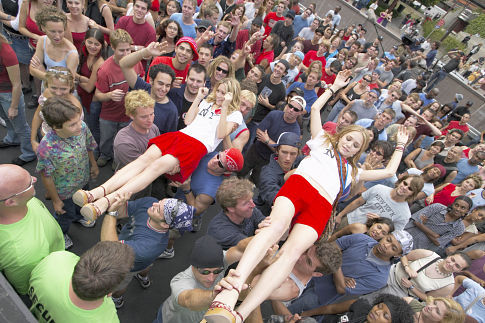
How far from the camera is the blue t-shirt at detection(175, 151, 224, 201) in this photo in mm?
2877

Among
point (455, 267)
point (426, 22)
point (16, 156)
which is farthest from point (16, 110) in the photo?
point (426, 22)

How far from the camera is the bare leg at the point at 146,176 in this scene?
7.68 ft

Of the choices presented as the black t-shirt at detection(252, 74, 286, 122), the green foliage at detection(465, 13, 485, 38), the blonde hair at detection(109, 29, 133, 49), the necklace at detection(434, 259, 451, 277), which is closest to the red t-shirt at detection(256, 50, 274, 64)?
the black t-shirt at detection(252, 74, 286, 122)

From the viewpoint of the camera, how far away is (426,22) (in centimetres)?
2320

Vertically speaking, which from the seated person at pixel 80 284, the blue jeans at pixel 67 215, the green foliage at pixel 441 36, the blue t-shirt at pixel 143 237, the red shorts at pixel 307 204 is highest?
the green foliage at pixel 441 36

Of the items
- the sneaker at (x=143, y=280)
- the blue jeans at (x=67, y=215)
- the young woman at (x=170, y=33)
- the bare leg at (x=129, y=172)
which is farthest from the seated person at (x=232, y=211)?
the young woman at (x=170, y=33)

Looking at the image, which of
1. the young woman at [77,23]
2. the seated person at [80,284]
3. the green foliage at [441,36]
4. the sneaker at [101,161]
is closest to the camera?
the seated person at [80,284]

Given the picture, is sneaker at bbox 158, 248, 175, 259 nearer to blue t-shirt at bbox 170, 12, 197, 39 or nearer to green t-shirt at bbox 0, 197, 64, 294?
green t-shirt at bbox 0, 197, 64, 294

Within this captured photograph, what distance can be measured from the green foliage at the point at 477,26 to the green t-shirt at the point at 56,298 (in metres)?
33.4

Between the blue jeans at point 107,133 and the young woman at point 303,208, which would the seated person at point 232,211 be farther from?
the blue jeans at point 107,133

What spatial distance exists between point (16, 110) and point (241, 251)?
10.6ft

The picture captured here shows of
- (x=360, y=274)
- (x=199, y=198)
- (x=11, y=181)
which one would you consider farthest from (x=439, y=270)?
(x=11, y=181)

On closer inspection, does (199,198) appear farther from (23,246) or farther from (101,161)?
(101,161)

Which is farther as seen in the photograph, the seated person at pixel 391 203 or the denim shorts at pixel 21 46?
the denim shorts at pixel 21 46
